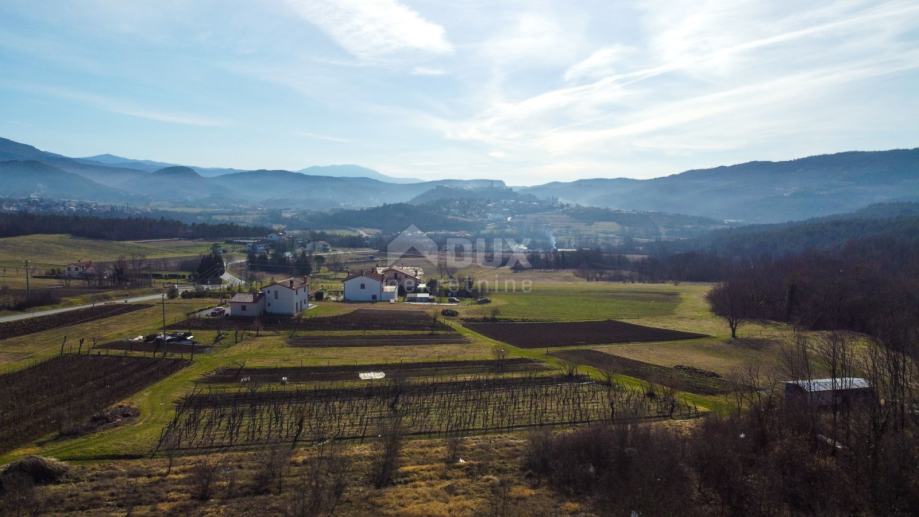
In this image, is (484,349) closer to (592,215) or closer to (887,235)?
(887,235)

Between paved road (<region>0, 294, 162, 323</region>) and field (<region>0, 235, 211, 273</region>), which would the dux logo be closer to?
field (<region>0, 235, 211, 273</region>)

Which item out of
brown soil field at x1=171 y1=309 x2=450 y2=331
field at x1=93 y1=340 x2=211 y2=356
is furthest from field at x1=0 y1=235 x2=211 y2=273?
field at x1=93 y1=340 x2=211 y2=356

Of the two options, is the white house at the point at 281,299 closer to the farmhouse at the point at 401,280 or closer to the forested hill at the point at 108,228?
the farmhouse at the point at 401,280

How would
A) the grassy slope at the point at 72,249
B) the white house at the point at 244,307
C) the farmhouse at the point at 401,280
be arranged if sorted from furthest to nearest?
the grassy slope at the point at 72,249 → the farmhouse at the point at 401,280 → the white house at the point at 244,307

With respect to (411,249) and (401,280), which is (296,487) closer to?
(401,280)

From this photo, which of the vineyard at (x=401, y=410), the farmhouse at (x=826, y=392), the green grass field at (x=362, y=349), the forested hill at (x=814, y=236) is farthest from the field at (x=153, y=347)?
the forested hill at (x=814, y=236)

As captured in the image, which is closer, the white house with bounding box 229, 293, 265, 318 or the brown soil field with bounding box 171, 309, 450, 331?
the brown soil field with bounding box 171, 309, 450, 331

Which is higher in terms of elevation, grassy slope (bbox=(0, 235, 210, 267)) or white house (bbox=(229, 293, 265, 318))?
grassy slope (bbox=(0, 235, 210, 267))

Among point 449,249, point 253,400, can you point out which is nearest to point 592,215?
point 449,249
